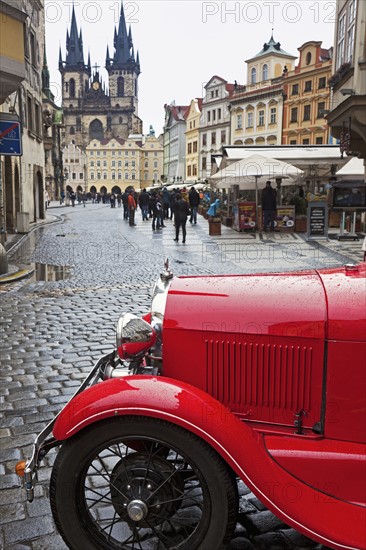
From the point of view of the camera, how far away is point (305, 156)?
21812 millimetres

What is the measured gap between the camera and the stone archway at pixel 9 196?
2054 centimetres

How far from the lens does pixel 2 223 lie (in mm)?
14766

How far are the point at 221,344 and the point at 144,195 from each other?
91.1 feet

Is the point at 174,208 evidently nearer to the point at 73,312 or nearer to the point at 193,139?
the point at 73,312

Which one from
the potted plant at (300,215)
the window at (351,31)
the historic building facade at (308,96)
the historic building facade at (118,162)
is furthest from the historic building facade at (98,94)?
the window at (351,31)

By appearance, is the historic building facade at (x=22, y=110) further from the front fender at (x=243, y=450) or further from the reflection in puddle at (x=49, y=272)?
the front fender at (x=243, y=450)

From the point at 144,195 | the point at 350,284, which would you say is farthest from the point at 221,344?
the point at 144,195

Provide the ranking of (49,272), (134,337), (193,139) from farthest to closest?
1. (193,139)
2. (49,272)
3. (134,337)

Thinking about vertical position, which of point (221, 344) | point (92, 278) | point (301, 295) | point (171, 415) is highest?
point (301, 295)

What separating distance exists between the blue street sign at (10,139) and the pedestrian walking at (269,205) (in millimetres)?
10960

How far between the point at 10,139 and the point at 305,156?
14243 mm

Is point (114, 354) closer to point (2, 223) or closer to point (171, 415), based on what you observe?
point (171, 415)

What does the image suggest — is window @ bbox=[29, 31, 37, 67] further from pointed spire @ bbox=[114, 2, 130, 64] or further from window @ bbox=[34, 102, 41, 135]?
pointed spire @ bbox=[114, 2, 130, 64]

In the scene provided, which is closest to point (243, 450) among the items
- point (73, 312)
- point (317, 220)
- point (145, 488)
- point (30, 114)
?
point (145, 488)
